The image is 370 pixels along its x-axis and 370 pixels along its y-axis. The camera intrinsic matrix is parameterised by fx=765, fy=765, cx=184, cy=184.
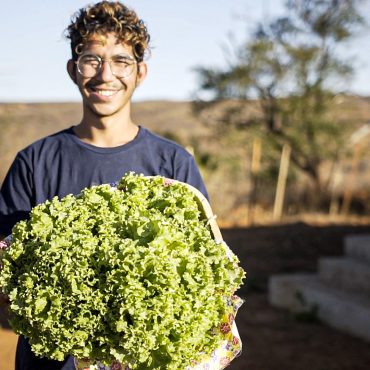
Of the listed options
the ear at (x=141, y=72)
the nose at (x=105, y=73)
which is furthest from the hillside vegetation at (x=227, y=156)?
the nose at (x=105, y=73)

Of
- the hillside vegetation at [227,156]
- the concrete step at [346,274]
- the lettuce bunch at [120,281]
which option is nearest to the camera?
the lettuce bunch at [120,281]

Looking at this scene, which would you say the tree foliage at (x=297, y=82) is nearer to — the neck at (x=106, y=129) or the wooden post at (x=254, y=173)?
the wooden post at (x=254, y=173)

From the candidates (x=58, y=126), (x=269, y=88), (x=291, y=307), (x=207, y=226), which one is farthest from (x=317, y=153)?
(x=58, y=126)

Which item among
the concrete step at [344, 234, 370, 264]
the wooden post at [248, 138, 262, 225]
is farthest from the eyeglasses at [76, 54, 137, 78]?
the wooden post at [248, 138, 262, 225]

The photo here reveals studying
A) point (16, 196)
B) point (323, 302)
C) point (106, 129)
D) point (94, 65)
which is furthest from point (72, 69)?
point (323, 302)

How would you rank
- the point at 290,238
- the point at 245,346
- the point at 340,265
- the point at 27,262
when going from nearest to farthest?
the point at 27,262
the point at 245,346
the point at 340,265
the point at 290,238

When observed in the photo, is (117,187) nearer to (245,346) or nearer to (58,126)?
(245,346)

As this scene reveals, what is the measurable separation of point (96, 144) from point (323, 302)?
5.50 m

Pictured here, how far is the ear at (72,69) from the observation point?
279cm

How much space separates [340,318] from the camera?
24.7 ft

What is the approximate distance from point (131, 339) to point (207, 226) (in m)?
0.46

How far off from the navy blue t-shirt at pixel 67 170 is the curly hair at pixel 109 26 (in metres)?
0.34

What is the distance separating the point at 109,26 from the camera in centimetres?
271

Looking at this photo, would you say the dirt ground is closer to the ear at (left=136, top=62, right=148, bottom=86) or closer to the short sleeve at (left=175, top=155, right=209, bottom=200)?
the short sleeve at (left=175, top=155, right=209, bottom=200)
